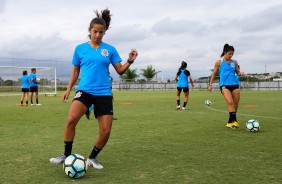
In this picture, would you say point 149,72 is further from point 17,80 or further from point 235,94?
point 235,94

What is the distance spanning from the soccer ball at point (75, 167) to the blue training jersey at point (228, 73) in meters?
6.04

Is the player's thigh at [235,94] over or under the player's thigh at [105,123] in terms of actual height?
over

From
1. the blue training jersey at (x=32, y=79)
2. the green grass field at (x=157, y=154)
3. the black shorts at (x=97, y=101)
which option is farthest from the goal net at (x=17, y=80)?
the black shorts at (x=97, y=101)

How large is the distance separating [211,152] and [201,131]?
8.67 feet

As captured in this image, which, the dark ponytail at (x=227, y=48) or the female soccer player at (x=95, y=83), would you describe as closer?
the female soccer player at (x=95, y=83)

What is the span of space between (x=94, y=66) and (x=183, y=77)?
1201 centimetres

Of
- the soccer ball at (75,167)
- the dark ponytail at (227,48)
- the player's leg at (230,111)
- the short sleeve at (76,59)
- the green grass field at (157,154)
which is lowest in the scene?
the green grass field at (157,154)

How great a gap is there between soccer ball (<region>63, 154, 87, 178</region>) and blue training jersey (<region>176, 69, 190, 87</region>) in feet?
40.5

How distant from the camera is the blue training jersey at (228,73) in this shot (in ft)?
32.1

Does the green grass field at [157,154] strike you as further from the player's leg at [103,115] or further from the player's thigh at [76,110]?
the player's thigh at [76,110]

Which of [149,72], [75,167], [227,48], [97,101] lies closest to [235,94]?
[227,48]

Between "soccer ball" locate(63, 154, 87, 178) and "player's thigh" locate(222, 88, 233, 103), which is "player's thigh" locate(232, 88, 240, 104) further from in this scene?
"soccer ball" locate(63, 154, 87, 178)

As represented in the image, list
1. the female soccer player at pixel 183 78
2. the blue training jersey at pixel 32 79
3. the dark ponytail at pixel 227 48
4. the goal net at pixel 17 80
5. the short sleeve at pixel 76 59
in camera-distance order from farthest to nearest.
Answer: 1. the goal net at pixel 17 80
2. the blue training jersey at pixel 32 79
3. the female soccer player at pixel 183 78
4. the dark ponytail at pixel 227 48
5. the short sleeve at pixel 76 59

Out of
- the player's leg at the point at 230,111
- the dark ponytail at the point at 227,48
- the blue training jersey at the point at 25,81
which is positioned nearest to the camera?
the player's leg at the point at 230,111
